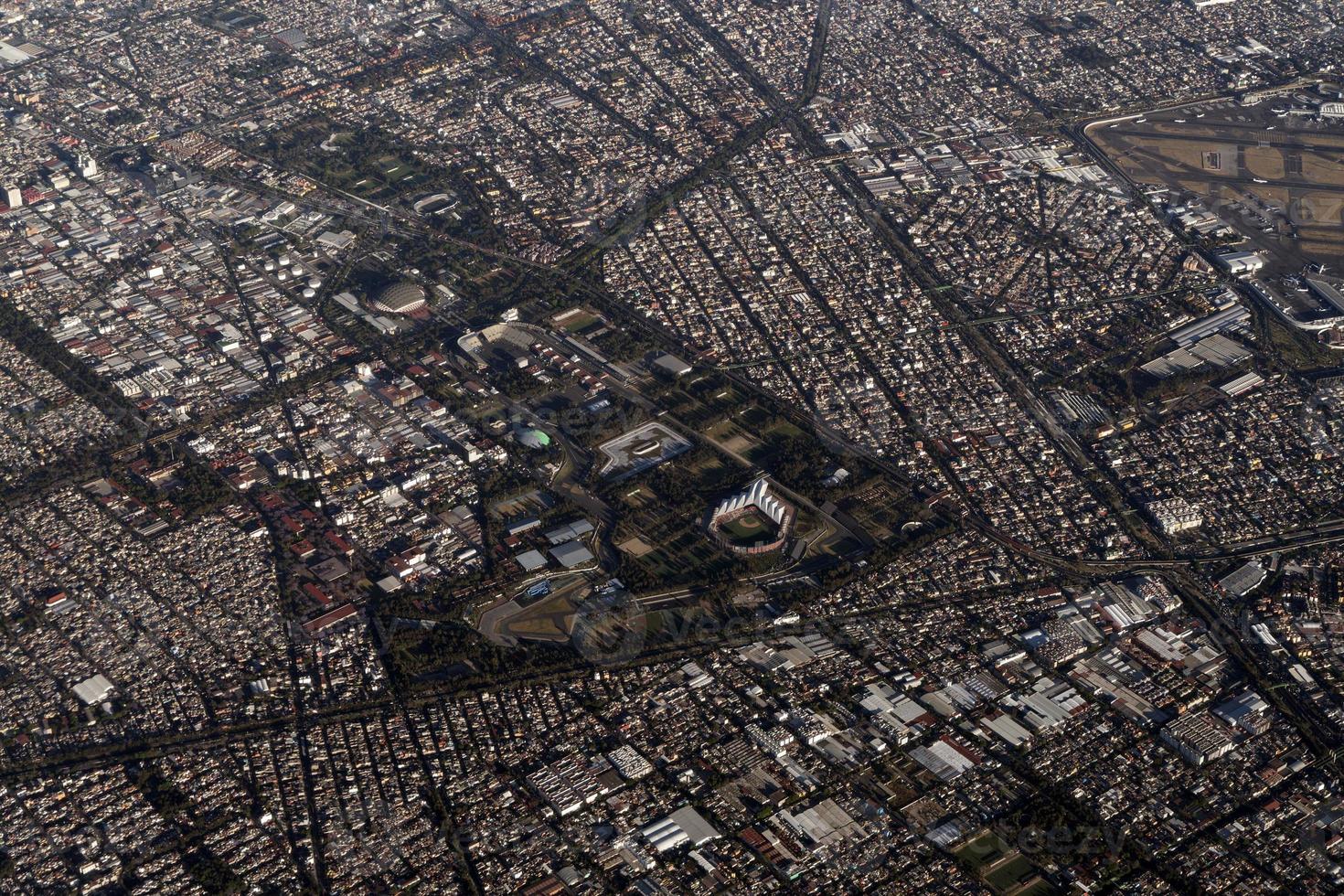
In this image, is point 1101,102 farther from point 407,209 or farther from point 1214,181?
point 407,209

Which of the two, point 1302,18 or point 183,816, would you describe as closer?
point 183,816

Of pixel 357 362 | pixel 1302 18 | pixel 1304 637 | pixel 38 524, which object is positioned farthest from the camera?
pixel 1302 18

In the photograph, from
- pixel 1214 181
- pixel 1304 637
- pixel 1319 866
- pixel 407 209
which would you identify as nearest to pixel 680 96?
pixel 407 209

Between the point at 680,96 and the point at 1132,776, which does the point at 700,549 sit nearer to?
the point at 1132,776

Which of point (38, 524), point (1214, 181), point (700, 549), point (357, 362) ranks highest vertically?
point (1214, 181)

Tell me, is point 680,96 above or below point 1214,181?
below

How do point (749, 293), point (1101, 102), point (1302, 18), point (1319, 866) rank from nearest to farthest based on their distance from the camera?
point (1319, 866)
point (749, 293)
point (1101, 102)
point (1302, 18)
